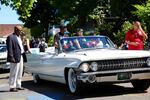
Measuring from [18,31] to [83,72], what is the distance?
308 cm

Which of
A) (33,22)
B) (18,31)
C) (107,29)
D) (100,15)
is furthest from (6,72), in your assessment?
(33,22)

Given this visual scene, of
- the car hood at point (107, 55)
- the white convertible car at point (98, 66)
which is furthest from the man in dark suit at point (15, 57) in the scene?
the car hood at point (107, 55)

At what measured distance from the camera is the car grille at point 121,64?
10957 millimetres

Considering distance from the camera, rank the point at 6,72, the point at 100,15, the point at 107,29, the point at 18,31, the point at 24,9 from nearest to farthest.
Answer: the point at 18,31 < the point at 6,72 < the point at 24,9 < the point at 107,29 < the point at 100,15

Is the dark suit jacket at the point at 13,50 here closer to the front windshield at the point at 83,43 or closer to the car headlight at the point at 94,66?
the front windshield at the point at 83,43

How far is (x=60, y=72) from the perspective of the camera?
12.1 meters

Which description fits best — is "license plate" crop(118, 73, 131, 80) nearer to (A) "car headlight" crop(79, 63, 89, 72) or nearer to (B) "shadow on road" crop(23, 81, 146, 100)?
(B) "shadow on road" crop(23, 81, 146, 100)

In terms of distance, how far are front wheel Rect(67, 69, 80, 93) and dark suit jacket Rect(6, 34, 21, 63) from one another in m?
1.95

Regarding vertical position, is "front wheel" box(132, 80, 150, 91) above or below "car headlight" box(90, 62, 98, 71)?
below

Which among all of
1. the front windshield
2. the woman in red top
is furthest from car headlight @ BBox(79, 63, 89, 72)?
the woman in red top

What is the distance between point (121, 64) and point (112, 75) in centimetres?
36

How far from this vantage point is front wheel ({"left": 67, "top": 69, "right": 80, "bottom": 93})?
36.7ft

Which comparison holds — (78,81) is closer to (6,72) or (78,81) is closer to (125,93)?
(125,93)

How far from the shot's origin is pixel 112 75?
Result: 1096 cm
